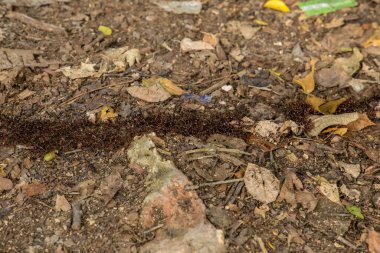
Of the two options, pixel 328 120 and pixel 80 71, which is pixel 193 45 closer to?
pixel 80 71

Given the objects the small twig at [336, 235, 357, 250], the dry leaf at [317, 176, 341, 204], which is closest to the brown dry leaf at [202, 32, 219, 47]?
the dry leaf at [317, 176, 341, 204]

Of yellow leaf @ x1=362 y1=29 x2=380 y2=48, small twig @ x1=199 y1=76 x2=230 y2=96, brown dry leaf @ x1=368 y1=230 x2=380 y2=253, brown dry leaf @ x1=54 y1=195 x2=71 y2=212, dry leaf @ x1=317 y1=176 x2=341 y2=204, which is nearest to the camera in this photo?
brown dry leaf @ x1=368 y1=230 x2=380 y2=253

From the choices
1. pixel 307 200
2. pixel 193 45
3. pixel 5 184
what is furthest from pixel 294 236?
pixel 193 45

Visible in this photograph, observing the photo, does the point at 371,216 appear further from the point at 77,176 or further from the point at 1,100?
the point at 1,100

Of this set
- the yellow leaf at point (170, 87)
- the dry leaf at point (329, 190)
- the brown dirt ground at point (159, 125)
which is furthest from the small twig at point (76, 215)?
the dry leaf at point (329, 190)

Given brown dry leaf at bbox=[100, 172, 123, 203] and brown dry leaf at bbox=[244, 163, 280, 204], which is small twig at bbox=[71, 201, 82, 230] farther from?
brown dry leaf at bbox=[244, 163, 280, 204]
